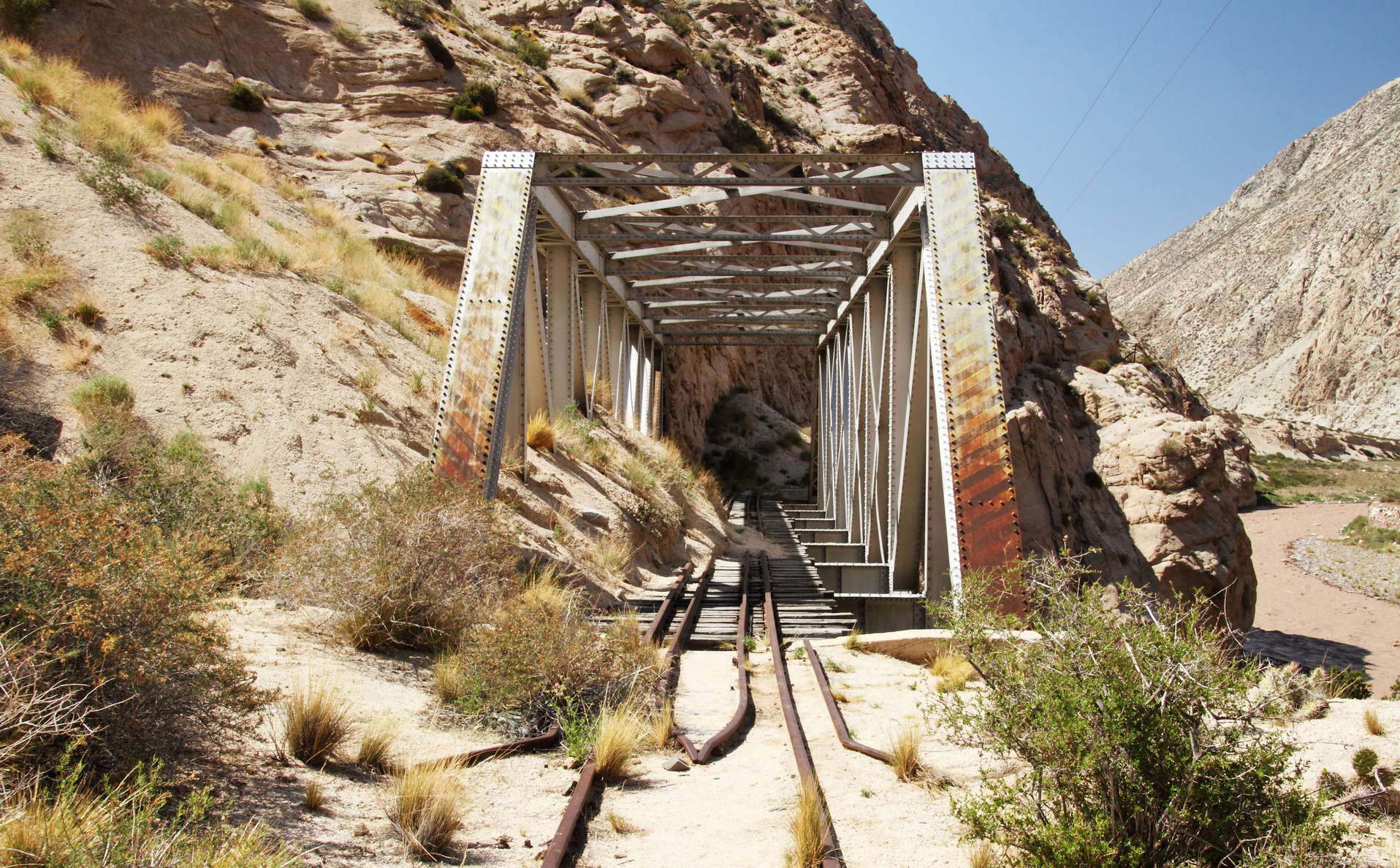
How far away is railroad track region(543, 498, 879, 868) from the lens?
415 centimetres

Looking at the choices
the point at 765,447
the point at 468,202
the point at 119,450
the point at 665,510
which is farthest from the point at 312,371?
the point at 765,447

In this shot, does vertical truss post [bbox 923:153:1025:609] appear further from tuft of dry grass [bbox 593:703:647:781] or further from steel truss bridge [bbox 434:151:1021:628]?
tuft of dry grass [bbox 593:703:647:781]

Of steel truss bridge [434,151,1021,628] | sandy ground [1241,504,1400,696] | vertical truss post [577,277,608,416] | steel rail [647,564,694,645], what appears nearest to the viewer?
steel rail [647,564,694,645]

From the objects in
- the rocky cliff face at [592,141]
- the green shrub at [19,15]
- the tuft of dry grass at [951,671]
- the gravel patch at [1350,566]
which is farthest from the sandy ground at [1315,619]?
the green shrub at [19,15]

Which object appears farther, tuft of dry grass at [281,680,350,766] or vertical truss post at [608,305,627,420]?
vertical truss post at [608,305,627,420]

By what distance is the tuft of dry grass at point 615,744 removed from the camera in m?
4.45

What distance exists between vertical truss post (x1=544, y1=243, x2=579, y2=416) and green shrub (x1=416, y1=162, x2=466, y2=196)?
8.04 m

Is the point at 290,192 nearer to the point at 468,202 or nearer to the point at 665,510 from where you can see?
the point at 468,202

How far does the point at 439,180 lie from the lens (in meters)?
21.6

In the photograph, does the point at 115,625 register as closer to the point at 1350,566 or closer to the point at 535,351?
the point at 535,351

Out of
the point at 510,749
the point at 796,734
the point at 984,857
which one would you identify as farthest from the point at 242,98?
the point at 984,857

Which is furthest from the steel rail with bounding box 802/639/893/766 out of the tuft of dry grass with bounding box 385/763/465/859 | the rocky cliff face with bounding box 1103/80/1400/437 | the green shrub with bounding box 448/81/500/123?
the rocky cliff face with bounding box 1103/80/1400/437

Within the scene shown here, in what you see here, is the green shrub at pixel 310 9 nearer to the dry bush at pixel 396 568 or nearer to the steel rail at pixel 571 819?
the dry bush at pixel 396 568

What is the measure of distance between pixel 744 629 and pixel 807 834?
5.46 metres
